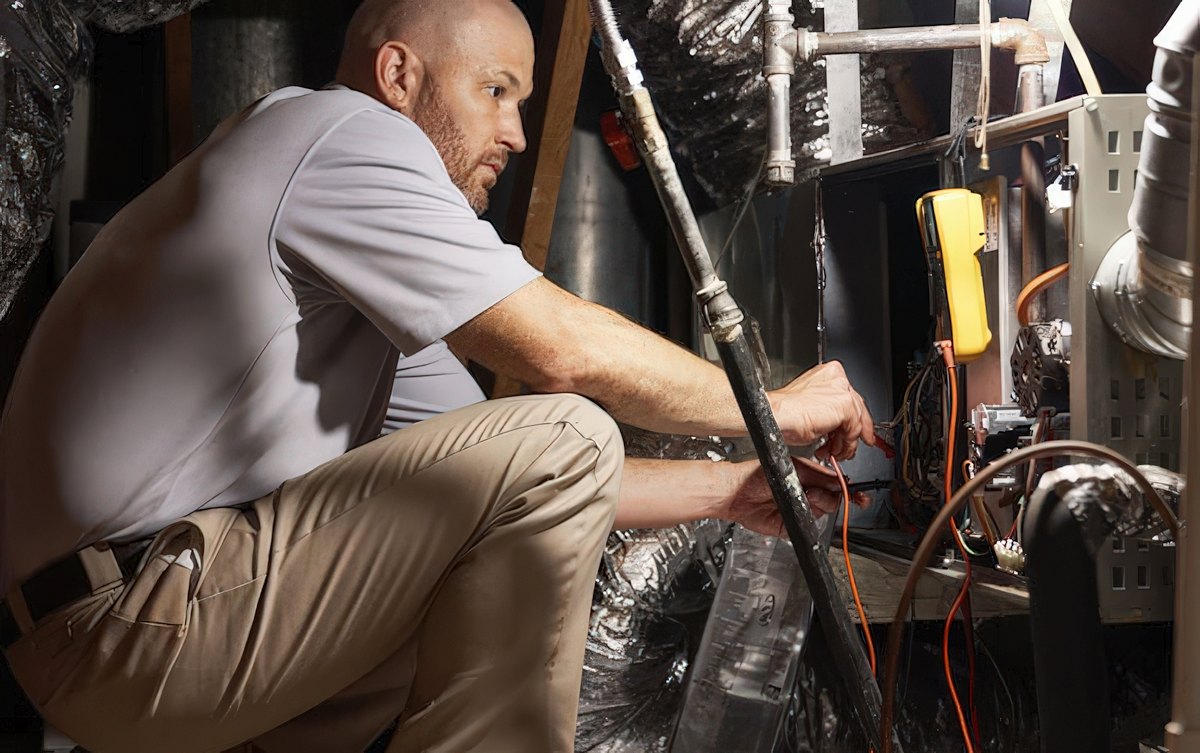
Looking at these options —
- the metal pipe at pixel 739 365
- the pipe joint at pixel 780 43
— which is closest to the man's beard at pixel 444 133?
the metal pipe at pixel 739 365

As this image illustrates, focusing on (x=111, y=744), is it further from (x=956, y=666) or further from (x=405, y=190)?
(x=956, y=666)

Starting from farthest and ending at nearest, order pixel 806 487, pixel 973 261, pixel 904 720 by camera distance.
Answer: pixel 904 720 → pixel 973 261 → pixel 806 487

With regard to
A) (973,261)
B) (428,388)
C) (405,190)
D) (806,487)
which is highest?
(405,190)

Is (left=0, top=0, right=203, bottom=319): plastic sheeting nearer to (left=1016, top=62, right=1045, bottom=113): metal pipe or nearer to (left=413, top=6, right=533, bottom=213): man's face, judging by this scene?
(left=413, top=6, right=533, bottom=213): man's face

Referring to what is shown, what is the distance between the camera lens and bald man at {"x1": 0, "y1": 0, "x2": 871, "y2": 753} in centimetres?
100

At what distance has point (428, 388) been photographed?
1521 millimetres

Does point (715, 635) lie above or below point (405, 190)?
below

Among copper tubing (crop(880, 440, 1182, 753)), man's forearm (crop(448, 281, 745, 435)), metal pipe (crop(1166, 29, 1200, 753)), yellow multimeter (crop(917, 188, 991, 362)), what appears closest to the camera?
metal pipe (crop(1166, 29, 1200, 753))

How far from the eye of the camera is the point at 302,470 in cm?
110

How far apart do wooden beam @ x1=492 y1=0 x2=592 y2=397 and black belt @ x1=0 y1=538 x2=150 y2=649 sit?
98cm

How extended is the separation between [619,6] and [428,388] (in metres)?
0.91

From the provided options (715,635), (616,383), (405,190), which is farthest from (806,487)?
(405,190)

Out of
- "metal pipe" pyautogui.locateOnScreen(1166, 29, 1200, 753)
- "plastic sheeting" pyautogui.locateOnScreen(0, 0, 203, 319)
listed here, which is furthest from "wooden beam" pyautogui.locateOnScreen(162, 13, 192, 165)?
"metal pipe" pyautogui.locateOnScreen(1166, 29, 1200, 753)

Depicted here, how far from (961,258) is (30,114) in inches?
53.0
